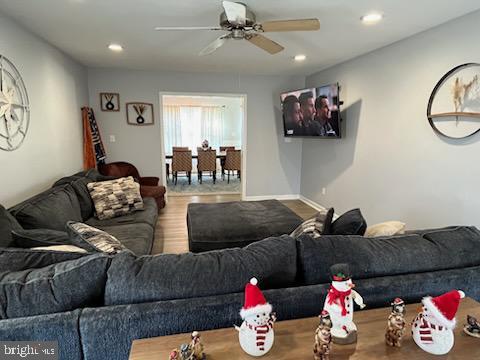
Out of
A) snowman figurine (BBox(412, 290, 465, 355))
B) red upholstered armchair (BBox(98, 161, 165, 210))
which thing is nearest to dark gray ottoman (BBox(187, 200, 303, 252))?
red upholstered armchair (BBox(98, 161, 165, 210))

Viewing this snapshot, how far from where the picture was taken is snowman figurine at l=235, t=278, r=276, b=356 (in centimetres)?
83

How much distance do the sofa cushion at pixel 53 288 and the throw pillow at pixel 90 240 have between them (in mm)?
374

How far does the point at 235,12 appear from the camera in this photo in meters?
2.06

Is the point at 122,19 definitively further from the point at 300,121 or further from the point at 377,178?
the point at 377,178

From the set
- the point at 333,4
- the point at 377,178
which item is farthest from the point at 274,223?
A: the point at 333,4

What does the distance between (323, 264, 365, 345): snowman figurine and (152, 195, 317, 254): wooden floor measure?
269cm

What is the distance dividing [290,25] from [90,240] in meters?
2.02

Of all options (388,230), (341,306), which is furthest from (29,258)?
(388,230)

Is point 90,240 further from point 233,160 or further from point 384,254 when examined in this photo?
point 233,160

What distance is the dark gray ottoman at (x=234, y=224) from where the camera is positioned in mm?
2588

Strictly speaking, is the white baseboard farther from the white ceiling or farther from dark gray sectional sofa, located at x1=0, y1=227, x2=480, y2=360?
dark gray sectional sofa, located at x1=0, y1=227, x2=480, y2=360

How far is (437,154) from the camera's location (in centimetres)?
272

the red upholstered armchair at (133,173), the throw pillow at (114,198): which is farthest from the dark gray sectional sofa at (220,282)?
the red upholstered armchair at (133,173)

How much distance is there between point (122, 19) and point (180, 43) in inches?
32.4
